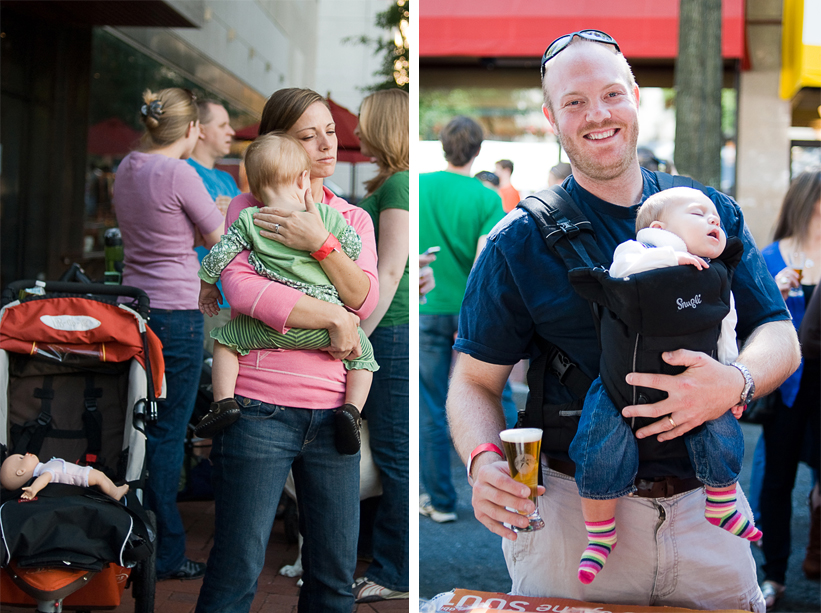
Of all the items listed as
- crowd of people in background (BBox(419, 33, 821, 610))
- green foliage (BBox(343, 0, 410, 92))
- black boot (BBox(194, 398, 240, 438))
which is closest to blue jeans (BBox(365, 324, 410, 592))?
crowd of people in background (BBox(419, 33, 821, 610))

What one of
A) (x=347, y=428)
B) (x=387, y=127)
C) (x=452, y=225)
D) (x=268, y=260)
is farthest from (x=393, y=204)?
(x=452, y=225)

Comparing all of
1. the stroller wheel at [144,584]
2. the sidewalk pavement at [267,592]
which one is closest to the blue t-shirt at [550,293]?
the sidewalk pavement at [267,592]

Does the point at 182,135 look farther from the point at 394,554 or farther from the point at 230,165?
the point at 230,165

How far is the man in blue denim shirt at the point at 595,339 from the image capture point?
1790 mm

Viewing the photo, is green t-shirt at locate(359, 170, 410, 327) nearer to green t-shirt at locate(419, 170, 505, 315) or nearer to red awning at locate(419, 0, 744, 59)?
green t-shirt at locate(419, 170, 505, 315)

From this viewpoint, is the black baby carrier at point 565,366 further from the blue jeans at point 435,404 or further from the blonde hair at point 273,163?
the blue jeans at point 435,404

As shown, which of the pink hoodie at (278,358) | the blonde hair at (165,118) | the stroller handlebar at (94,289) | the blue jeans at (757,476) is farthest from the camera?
the blue jeans at (757,476)

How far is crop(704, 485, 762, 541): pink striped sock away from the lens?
1709 millimetres

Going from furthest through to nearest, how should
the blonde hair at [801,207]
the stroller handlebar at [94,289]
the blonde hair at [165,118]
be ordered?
the blonde hair at [801,207], the blonde hair at [165,118], the stroller handlebar at [94,289]

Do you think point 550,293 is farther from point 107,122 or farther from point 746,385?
point 107,122

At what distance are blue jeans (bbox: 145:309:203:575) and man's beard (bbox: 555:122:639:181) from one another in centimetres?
201

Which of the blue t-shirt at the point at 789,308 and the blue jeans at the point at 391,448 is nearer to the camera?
the blue jeans at the point at 391,448

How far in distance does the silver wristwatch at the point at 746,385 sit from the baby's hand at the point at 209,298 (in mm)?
1415

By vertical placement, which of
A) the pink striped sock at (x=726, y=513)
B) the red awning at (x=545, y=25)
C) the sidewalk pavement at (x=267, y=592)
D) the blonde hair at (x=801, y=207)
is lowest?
the sidewalk pavement at (x=267, y=592)
